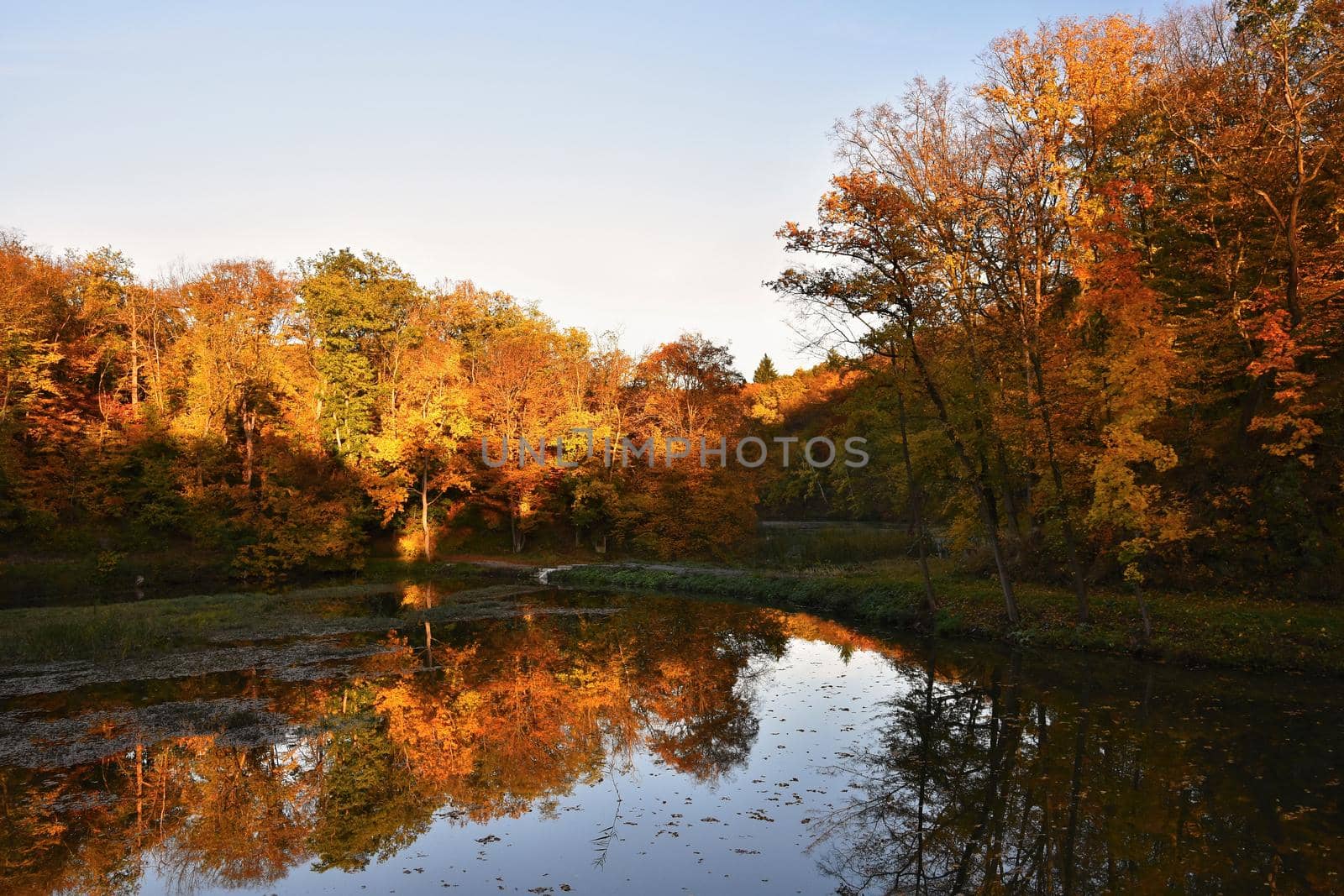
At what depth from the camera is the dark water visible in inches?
294

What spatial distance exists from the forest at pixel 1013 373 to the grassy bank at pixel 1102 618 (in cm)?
85

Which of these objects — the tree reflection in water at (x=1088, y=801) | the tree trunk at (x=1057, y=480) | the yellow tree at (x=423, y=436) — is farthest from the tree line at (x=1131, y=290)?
the yellow tree at (x=423, y=436)

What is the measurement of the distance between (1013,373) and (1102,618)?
6.12 m

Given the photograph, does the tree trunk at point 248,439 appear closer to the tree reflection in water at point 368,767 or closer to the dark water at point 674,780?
the dark water at point 674,780

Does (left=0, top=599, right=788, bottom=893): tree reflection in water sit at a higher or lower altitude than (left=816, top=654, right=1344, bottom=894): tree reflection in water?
higher

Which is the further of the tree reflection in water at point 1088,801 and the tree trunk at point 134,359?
the tree trunk at point 134,359

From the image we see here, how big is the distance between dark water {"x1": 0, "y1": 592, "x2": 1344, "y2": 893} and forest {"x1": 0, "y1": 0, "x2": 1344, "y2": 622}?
16.3 feet

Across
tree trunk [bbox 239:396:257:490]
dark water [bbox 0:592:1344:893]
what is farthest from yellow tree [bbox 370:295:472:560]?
dark water [bbox 0:592:1344:893]

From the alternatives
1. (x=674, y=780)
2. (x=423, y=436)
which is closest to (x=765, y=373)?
(x=423, y=436)

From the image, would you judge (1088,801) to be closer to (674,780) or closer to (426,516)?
(674,780)

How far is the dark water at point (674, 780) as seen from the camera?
747 centimetres

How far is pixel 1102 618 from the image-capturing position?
17531mm

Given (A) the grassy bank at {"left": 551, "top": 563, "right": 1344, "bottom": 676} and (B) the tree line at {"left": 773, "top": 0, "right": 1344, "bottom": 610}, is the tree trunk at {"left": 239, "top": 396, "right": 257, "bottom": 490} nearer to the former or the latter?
(A) the grassy bank at {"left": 551, "top": 563, "right": 1344, "bottom": 676}

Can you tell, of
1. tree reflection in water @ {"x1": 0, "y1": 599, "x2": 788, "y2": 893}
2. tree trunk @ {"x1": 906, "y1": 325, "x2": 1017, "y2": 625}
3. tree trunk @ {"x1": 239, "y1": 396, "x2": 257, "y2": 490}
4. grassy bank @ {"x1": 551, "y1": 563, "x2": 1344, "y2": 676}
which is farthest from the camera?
tree trunk @ {"x1": 239, "y1": 396, "x2": 257, "y2": 490}
